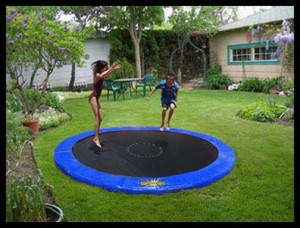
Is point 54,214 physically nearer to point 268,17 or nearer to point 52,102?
point 52,102

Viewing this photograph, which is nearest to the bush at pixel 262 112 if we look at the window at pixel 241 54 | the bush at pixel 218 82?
the bush at pixel 218 82

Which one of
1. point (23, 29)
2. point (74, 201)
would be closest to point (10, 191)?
point (74, 201)

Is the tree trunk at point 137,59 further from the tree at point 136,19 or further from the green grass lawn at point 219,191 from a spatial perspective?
the green grass lawn at point 219,191

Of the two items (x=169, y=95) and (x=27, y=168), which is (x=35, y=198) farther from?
(x=169, y=95)

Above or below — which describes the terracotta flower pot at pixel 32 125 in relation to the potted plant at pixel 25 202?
above

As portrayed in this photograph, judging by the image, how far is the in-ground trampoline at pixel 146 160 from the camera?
2957mm

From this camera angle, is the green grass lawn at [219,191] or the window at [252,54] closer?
the green grass lawn at [219,191]

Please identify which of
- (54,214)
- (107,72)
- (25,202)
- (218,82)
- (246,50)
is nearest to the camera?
(25,202)

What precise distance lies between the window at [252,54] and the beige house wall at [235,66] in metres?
0.14

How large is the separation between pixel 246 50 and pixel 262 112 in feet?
19.1

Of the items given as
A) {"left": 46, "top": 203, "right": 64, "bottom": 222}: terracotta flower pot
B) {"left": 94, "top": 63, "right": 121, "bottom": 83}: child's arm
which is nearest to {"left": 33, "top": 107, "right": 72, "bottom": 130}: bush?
{"left": 94, "top": 63, "right": 121, "bottom": 83}: child's arm

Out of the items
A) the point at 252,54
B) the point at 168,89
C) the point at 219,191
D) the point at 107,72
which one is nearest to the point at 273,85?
the point at 252,54

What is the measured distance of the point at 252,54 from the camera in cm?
1070

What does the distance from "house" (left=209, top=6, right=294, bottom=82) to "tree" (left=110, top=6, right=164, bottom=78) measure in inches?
119
